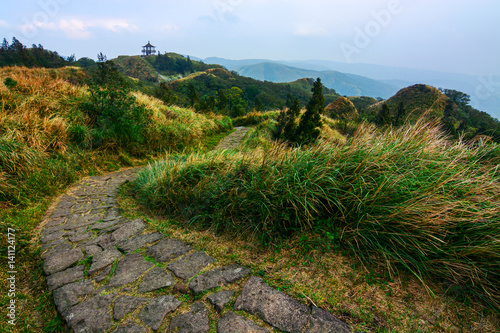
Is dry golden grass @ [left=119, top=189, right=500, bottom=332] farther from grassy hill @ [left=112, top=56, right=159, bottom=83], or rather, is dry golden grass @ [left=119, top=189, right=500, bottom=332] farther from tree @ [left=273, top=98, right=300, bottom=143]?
grassy hill @ [left=112, top=56, right=159, bottom=83]

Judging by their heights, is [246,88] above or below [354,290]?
above

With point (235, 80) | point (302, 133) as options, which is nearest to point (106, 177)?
point (302, 133)

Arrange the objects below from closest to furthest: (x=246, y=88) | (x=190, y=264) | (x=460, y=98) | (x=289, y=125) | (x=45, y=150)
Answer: (x=190, y=264) → (x=45, y=150) → (x=289, y=125) → (x=460, y=98) → (x=246, y=88)

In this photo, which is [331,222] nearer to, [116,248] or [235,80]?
[116,248]

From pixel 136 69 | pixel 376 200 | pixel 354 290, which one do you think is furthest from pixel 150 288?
pixel 136 69

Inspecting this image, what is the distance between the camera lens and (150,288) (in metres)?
1.79

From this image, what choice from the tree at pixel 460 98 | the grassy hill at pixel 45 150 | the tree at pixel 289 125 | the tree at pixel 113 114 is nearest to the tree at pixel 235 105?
the tree at pixel 289 125

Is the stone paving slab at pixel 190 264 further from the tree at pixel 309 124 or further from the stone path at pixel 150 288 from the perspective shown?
the tree at pixel 309 124

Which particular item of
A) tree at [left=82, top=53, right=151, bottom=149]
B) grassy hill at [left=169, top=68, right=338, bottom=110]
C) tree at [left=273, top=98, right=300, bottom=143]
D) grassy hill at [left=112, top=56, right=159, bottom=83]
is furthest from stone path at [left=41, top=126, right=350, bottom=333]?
grassy hill at [left=112, top=56, right=159, bottom=83]

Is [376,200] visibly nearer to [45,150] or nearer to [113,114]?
[45,150]

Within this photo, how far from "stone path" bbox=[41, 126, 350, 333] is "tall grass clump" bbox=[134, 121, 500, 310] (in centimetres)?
59

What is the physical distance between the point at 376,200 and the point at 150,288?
208 centimetres

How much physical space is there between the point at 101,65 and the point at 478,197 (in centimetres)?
806

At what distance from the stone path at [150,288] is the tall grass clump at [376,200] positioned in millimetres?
594
